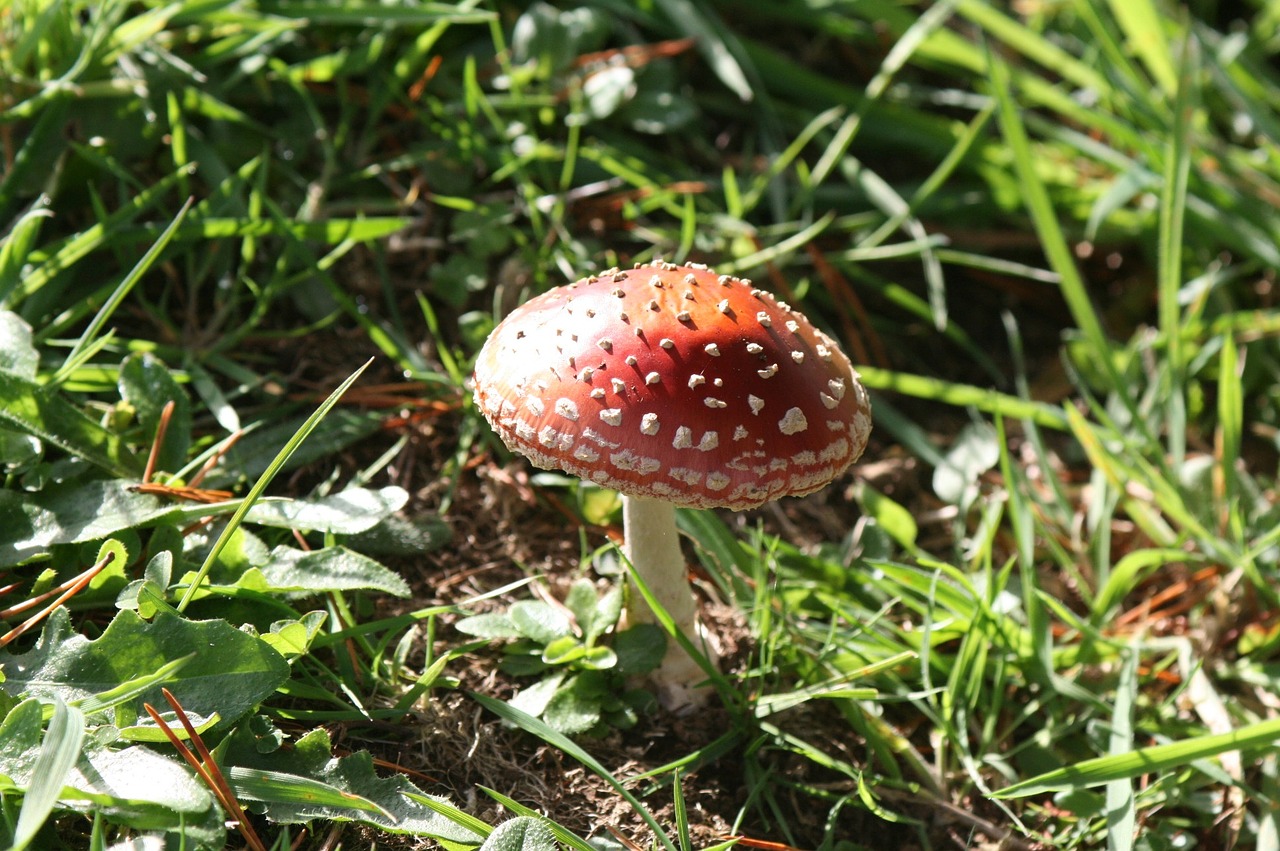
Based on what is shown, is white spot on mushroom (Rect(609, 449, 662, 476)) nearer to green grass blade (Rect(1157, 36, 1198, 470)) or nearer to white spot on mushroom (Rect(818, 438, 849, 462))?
white spot on mushroom (Rect(818, 438, 849, 462))

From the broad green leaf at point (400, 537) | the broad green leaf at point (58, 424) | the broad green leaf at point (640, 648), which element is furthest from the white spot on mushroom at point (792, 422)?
the broad green leaf at point (58, 424)

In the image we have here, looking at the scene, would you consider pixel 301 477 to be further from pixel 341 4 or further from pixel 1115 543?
pixel 1115 543

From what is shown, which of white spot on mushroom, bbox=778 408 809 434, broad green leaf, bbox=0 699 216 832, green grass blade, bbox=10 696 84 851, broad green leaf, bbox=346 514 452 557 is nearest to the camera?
green grass blade, bbox=10 696 84 851

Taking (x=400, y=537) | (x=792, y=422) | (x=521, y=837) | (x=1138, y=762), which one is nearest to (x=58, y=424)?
(x=400, y=537)

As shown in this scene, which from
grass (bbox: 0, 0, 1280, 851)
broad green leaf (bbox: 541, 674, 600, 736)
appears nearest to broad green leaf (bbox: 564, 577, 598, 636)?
grass (bbox: 0, 0, 1280, 851)

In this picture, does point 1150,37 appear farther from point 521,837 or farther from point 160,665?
point 160,665

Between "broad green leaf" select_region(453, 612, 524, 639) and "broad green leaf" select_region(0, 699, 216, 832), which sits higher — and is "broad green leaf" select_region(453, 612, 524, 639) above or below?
below

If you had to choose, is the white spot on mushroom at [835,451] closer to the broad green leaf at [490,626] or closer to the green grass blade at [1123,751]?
the broad green leaf at [490,626]
